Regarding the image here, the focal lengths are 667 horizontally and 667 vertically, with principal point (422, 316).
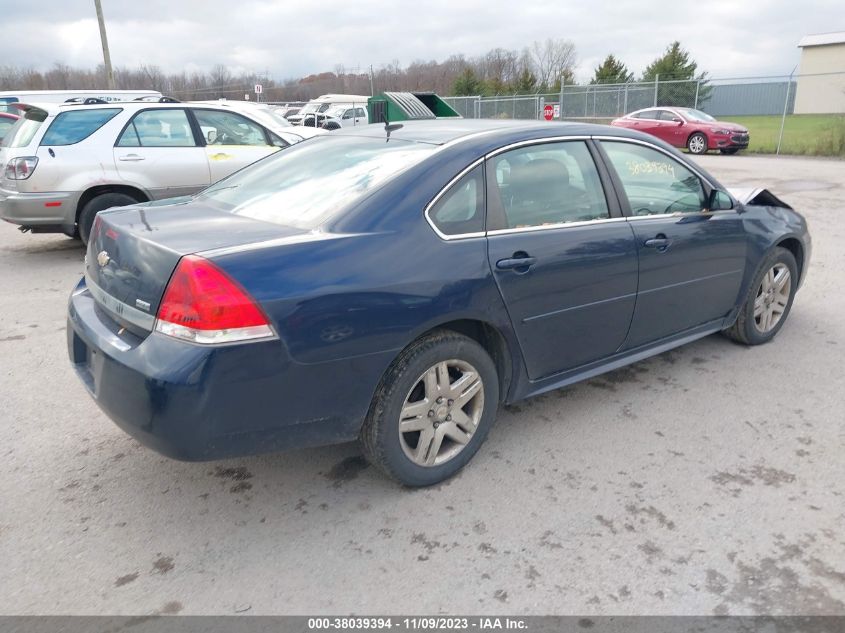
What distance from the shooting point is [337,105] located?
31203mm

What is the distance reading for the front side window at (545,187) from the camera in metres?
3.19

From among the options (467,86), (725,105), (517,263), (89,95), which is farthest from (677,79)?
(517,263)

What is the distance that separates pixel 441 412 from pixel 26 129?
684cm

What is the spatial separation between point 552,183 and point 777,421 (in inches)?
72.4

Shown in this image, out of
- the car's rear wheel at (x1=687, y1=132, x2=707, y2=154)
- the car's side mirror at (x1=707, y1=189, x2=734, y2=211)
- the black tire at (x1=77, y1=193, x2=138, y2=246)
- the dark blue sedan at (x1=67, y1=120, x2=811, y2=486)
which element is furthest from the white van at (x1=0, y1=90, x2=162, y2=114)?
the car's rear wheel at (x1=687, y1=132, x2=707, y2=154)

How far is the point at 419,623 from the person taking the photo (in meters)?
2.30

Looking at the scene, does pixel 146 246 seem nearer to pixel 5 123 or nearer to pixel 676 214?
pixel 676 214

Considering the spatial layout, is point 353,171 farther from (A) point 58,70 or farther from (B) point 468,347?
(A) point 58,70

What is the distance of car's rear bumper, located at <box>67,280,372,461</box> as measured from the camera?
7.85 ft

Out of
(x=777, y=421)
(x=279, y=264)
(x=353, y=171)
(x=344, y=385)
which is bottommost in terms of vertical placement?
(x=777, y=421)


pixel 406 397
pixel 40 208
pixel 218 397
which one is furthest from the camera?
pixel 40 208

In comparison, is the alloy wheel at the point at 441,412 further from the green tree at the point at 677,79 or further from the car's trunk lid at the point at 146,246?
the green tree at the point at 677,79

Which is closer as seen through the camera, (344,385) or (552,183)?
(344,385)

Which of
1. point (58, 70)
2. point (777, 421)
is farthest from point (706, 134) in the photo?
point (58, 70)
